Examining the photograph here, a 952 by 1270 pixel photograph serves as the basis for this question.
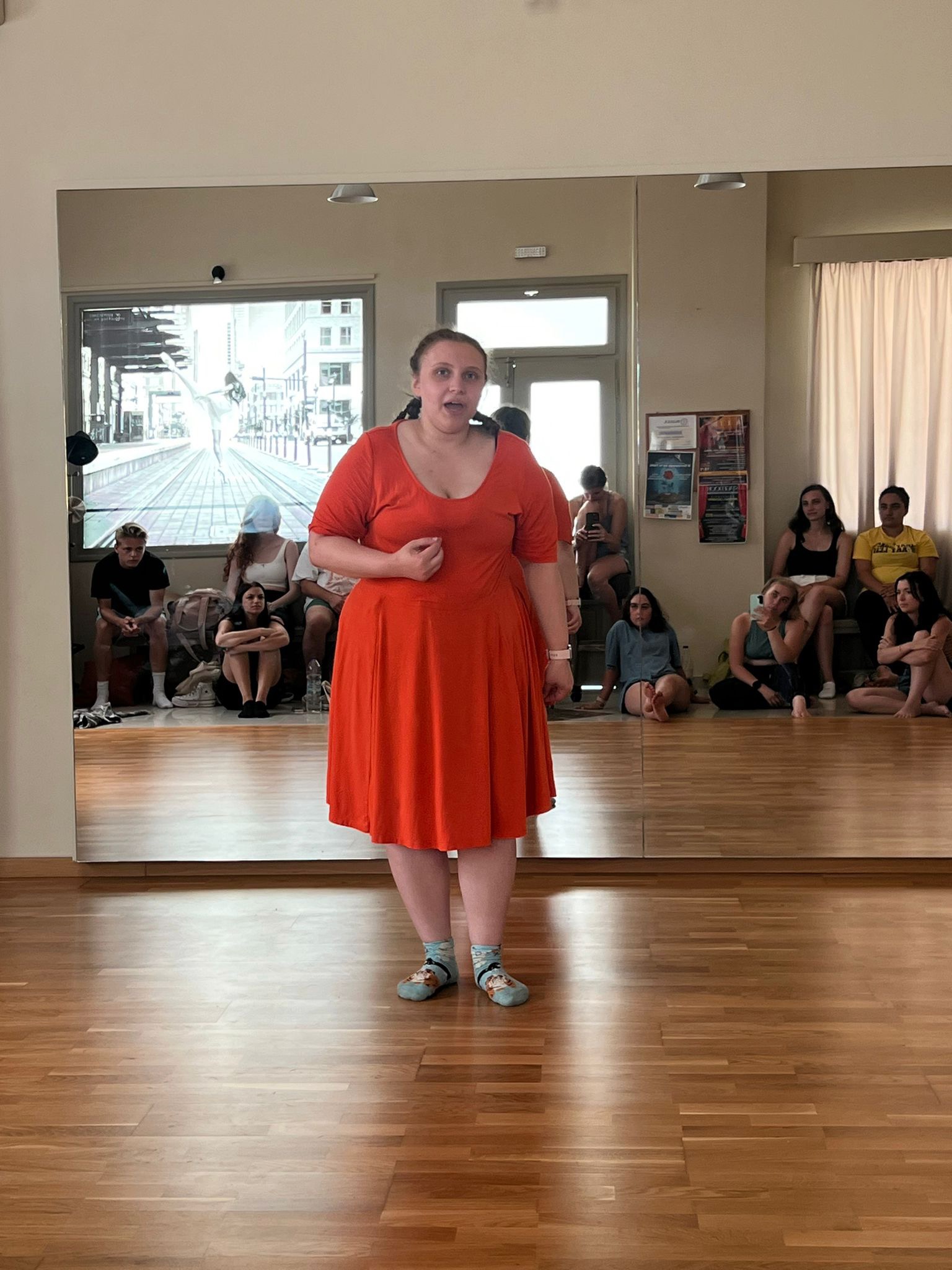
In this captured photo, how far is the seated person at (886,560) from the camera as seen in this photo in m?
3.77

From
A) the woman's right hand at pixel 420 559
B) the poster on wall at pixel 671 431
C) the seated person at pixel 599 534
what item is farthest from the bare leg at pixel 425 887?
the poster on wall at pixel 671 431

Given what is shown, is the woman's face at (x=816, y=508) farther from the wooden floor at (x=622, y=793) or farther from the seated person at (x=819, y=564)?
the wooden floor at (x=622, y=793)

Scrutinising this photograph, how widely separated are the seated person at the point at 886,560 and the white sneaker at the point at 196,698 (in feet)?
6.45

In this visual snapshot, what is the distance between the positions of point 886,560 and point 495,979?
181cm

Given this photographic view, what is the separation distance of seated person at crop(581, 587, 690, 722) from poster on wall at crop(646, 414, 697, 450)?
430mm

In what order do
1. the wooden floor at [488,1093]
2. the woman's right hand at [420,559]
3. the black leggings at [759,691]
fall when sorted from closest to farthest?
the wooden floor at [488,1093], the woman's right hand at [420,559], the black leggings at [759,691]

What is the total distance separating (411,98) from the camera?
12.4ft

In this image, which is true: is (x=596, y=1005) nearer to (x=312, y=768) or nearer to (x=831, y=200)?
(x=312, y=768)

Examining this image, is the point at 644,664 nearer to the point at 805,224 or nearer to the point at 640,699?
the point at 640,699

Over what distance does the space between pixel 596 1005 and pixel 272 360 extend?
2.13 meters

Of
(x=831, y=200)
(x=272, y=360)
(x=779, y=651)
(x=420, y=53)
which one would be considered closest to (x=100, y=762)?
(x=272, y=360)

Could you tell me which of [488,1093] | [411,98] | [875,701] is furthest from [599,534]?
[488,1093]

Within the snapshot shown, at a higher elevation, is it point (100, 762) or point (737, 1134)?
point (100, 762)

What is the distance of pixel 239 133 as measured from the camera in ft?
12.5
